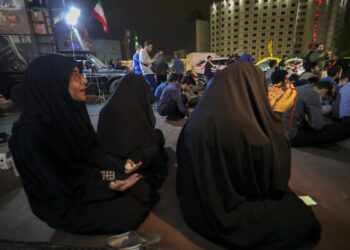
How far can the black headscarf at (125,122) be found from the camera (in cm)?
206

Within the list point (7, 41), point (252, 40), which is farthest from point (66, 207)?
point (252, 40)

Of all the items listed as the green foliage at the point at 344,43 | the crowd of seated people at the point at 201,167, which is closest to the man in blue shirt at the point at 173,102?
the crowd of seated people at the point at 201,167

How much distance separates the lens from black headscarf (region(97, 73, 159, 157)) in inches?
81.0

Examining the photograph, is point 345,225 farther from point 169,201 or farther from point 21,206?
point 21,206

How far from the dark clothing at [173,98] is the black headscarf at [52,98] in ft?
9.01

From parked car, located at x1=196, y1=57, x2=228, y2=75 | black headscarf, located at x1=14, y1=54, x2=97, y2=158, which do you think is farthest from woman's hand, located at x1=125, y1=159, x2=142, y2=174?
parked car, located at x1=196, y1=57, x2=228, y2=75

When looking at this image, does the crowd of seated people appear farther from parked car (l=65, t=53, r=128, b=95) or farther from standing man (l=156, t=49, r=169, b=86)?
parked car (l=65, t=53, r=128, b=95)

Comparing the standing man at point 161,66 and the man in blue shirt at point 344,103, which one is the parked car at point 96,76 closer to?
the standing man at point 161,66

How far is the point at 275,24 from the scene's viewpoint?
3809cm

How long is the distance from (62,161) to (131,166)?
81 centimetres

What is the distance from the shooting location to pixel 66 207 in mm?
1320

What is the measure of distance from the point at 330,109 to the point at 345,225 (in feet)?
11.9

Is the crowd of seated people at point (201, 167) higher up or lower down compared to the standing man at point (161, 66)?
lower down

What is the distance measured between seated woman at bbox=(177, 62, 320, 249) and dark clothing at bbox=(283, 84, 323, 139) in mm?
1776
